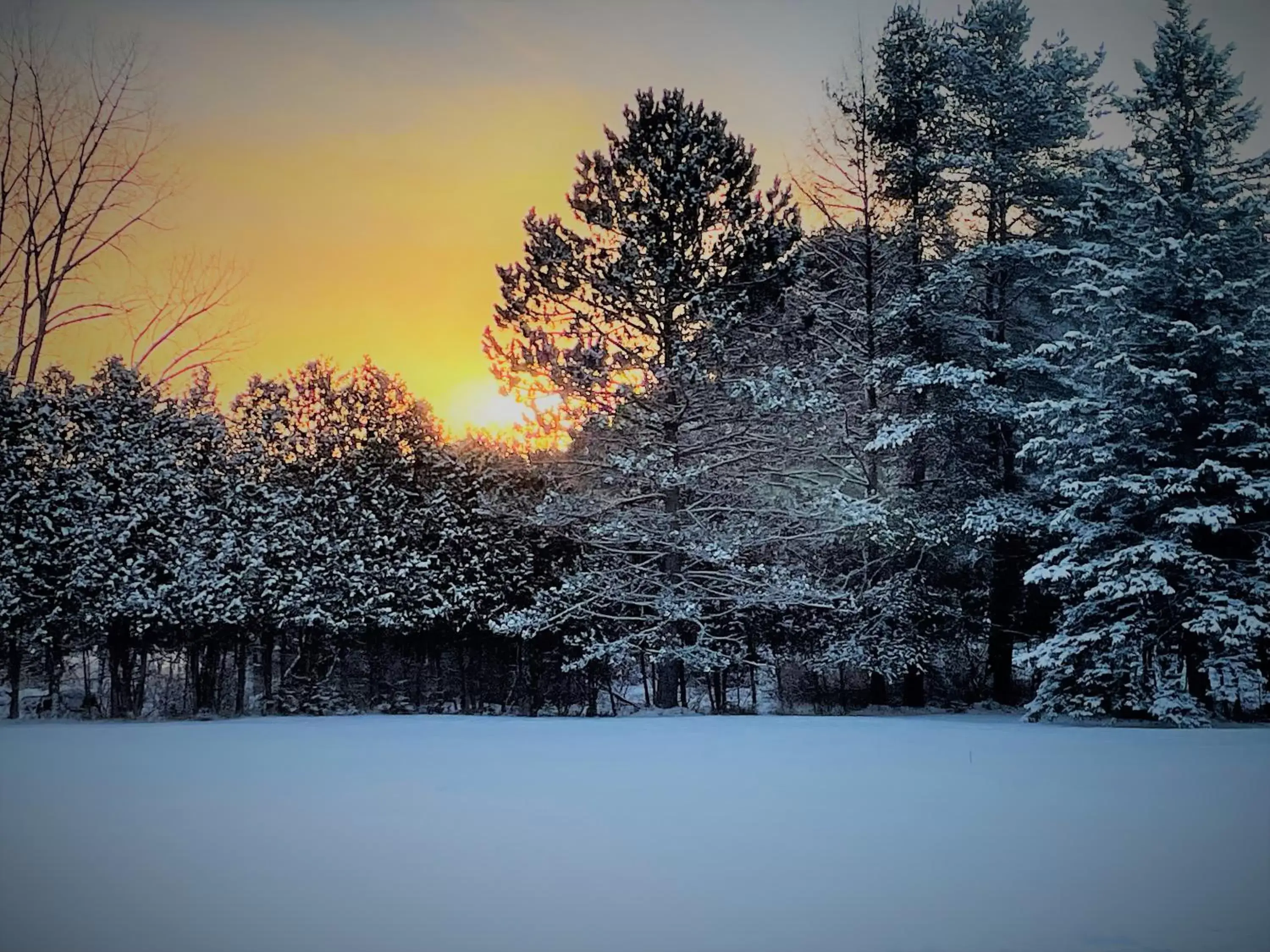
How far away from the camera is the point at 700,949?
2.61m

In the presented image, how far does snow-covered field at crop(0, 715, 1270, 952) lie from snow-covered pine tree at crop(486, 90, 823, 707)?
255 inches

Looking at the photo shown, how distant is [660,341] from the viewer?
13633 millimetres

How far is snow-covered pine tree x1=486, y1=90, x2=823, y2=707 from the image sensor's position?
13.3m

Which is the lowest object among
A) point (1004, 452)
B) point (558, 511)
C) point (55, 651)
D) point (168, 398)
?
point (55, 651)

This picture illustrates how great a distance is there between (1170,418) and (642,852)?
9.83 m

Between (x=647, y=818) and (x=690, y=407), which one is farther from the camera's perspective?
(x=690, y=407)

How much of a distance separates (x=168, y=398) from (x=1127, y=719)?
1506 centimetres

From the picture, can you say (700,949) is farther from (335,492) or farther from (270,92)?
(270,92)

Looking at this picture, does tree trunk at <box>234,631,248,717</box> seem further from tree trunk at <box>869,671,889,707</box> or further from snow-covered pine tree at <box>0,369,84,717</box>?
tree trunk at <box>869,671,889,707</box>

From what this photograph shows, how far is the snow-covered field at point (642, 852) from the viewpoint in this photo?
9.08 feet

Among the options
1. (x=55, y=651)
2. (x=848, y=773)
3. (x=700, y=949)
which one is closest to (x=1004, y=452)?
(x=848, y=773)

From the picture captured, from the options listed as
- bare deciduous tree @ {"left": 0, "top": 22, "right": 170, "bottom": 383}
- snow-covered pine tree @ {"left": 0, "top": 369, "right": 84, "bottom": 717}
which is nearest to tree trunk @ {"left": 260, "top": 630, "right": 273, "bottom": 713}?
snow-covered pine tree @ {"left": 0, "top": 369, "right": 84, "bottom": 717}

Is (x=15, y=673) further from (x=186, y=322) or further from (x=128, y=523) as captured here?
(x=186, y=322)

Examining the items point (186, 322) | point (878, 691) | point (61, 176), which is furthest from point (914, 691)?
point (61, 176)
